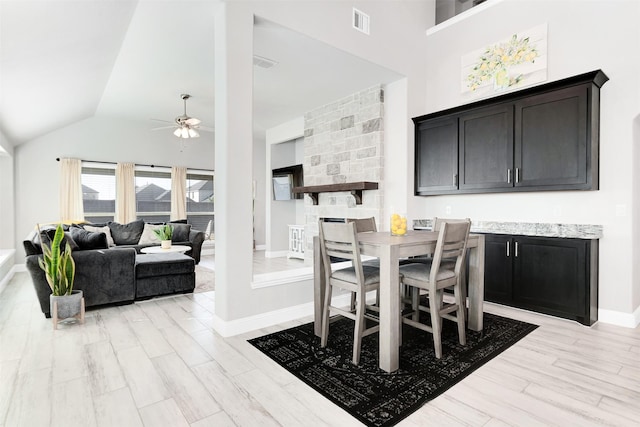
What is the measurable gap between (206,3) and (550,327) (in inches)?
170

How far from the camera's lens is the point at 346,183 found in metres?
4.95

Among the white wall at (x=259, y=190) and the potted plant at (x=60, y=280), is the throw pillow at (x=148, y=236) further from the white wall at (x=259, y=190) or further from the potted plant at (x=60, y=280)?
the potted plant at (x=60, y=280)

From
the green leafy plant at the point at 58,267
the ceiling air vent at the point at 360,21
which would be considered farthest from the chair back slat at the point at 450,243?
the green leafy plant at the point at 58,267

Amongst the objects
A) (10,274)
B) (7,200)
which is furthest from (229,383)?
(7,200)

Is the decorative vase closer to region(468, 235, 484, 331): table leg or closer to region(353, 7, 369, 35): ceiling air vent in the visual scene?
region(468, 235, 484, 331): table leg

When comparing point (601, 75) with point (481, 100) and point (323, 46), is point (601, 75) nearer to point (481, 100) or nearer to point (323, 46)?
point (481, 100)

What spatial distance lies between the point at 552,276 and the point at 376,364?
2.23 m

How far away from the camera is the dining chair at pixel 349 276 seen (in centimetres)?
234

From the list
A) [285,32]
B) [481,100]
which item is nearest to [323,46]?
[285,32]

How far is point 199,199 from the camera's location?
315 inches

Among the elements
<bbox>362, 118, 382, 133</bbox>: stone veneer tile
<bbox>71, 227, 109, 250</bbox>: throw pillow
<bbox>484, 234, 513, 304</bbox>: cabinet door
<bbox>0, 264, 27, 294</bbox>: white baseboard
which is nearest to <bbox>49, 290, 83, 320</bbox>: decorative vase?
<bbox>71, 227, 109, 250</bbox>: throw pillow

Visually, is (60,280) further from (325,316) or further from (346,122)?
(346,122)

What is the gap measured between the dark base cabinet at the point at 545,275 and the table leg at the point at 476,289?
887 millimetres

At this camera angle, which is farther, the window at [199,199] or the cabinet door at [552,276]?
the window at [199,199]
